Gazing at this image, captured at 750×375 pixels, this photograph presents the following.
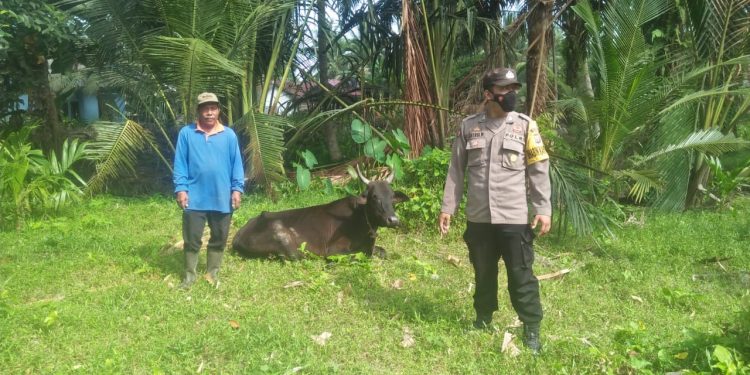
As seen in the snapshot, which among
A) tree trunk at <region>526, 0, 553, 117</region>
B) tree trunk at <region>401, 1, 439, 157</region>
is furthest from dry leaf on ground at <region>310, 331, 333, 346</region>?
tree trunk at <region>401, 1, 439, 157</region>

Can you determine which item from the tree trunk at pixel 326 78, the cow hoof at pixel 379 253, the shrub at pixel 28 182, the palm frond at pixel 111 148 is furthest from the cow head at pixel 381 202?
the tree trunk at pixel 326 78

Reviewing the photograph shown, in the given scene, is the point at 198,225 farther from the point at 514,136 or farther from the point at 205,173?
the point at 514,136

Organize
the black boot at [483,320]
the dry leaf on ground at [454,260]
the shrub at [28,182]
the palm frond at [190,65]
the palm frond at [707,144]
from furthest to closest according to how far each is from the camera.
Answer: the palm frond at [190,65] → the shrub at [28,182] → the palm frond at [707,144] → the dry leaf on ground at [454,260] → the black boot at [483,320]

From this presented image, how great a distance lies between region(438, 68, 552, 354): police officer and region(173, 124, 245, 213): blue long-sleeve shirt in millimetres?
2187

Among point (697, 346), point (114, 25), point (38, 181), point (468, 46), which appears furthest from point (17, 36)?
point (697, 346)

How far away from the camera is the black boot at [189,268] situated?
5.59 m

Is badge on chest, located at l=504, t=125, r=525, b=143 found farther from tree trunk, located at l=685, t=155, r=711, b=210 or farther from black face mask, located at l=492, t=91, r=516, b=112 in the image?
tree trunk, located at l=685, t=155, r=711, b=210

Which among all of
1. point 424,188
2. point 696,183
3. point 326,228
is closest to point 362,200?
point 326,228

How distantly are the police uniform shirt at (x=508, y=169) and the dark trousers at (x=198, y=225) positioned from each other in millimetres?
2352

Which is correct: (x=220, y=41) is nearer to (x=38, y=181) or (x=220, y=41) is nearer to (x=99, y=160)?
(x=99, y=160)

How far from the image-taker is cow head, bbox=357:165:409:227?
643 cm

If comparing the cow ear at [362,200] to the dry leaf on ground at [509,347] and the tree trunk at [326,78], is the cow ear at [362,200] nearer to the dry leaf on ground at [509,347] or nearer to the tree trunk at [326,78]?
the dry leaf on ground at [509,347]

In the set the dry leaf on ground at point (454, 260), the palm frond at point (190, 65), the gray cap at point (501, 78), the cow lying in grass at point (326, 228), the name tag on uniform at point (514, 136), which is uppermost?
the palm frond at point (190, 65)

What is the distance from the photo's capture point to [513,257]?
4.17 metres
